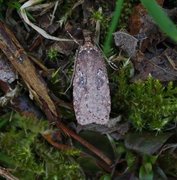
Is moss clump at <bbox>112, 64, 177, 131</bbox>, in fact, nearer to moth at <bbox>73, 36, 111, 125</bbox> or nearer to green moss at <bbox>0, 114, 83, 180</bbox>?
moth at <bbox>73, 36, 111, 125</bbox>

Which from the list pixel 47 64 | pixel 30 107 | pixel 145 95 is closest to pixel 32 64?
pixel 47 64

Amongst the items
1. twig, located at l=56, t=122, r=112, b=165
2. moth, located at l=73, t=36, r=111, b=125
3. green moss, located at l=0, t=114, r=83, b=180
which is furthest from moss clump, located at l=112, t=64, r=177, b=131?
green moss, located at l=0, t=114, r=83, b=180

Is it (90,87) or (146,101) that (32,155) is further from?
(146,101)

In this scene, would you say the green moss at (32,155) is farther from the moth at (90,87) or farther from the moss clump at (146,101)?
the moss clump at (146,101)

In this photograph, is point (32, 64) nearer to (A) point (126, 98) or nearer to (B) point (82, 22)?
(B) point (82, 22)

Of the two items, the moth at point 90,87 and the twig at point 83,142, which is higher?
the moth at point 90,87

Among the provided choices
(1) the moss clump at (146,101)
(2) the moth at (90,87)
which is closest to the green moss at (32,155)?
(2) the moth at (90,87)

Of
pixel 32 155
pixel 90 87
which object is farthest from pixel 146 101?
pixel 32 155
